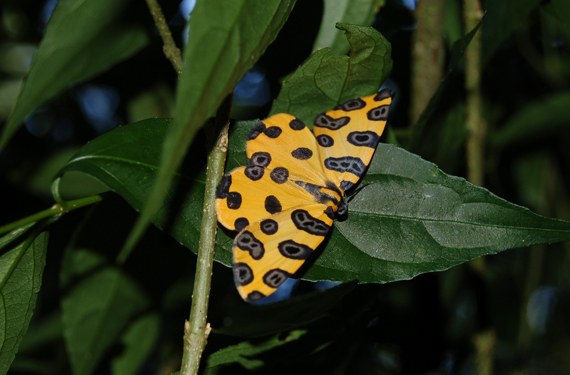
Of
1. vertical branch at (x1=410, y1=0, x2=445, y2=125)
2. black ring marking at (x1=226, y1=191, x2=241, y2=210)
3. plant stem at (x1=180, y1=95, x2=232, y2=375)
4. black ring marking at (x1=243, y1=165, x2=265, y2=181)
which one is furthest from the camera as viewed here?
vertical branch at (x1=410, y1=0, x2=445, y2=125)

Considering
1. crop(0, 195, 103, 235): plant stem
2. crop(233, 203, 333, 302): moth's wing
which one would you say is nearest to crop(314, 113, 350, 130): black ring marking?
crop(233, 203, 333, 302): moth's wing

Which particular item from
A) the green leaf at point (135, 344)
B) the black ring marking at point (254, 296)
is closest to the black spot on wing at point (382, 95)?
the black ring marking at point (254, 296)

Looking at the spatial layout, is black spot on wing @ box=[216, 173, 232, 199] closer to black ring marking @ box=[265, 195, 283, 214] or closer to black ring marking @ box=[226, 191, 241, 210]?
black ring marking @ box=[226, 191, 241, 210]

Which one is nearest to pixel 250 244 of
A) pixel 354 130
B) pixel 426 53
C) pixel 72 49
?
pixel 354 130

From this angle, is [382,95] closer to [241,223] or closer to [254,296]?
[241,223]

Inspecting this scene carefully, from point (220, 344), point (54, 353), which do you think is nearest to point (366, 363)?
point (220, 344)

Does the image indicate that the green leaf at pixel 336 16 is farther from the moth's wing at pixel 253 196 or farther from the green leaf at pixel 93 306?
the green leaf at pixel 93 306

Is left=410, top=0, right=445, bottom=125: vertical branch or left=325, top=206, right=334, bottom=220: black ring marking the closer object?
left=325, top=206, right=334, bottom=220: black ring marking
